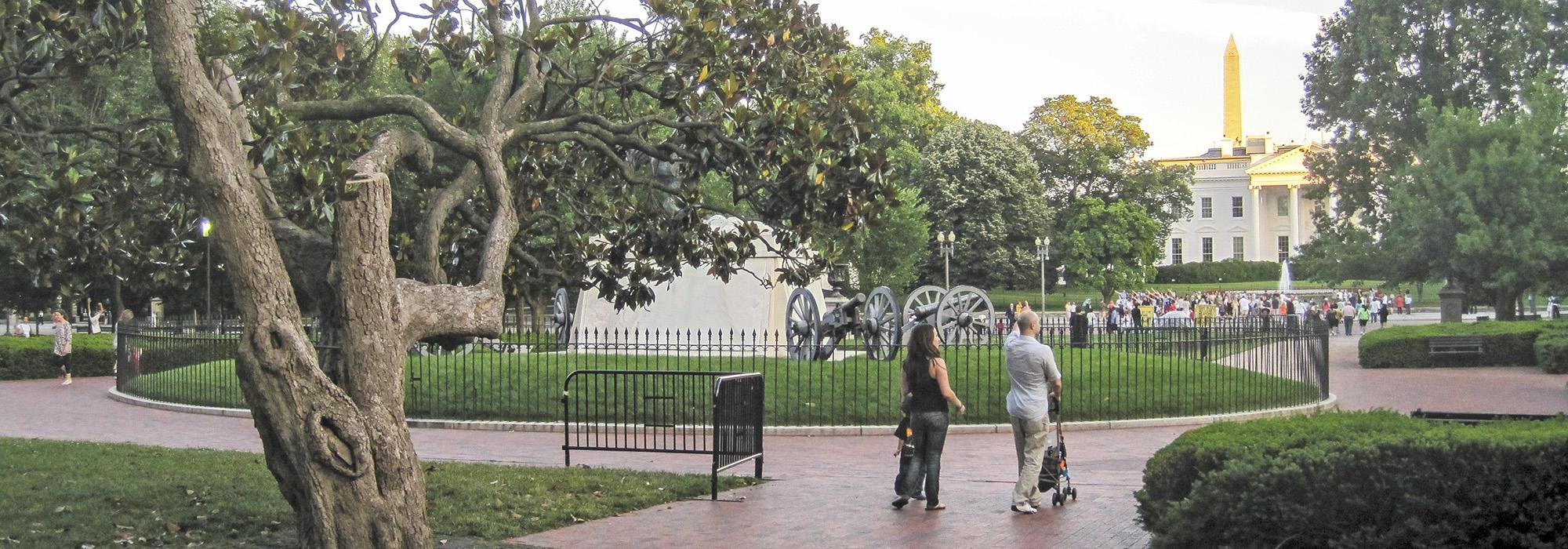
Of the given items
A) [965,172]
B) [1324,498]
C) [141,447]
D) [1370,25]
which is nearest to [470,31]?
[141,447]

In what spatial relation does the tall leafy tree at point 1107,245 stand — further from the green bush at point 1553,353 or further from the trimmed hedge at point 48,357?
the trimmed hedge at point 48,357

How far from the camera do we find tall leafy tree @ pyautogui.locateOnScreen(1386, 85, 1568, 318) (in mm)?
31219

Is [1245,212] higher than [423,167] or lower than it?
higher

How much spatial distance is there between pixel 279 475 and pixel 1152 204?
64.3 m

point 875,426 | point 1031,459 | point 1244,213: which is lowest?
point 875,426

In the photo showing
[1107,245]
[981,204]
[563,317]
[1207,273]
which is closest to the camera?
[563,317]

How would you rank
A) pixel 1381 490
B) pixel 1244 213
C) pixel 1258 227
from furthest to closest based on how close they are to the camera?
1. pixel 1244 213
2. pixel 1258 227
3. pixel 1381 490

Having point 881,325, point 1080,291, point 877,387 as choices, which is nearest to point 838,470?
point 877,387

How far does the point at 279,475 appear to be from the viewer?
6.87 metres

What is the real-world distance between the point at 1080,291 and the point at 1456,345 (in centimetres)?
4264

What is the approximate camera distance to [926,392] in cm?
1000

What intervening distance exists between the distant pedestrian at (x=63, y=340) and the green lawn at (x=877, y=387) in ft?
24.9

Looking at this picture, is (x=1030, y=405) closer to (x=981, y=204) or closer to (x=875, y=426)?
(x=875, y=426)

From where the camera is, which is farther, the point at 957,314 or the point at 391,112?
the point at 957,314
